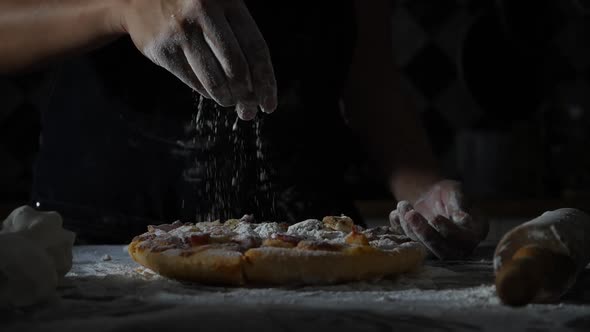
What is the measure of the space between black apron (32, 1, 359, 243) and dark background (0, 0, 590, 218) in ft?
2.62

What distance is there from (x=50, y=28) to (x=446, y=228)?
671 millimetres

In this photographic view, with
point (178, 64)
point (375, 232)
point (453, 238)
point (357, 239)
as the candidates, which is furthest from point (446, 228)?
point (178, 64)

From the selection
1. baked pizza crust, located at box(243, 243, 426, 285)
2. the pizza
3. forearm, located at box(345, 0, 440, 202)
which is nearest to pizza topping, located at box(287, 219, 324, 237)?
the pizza

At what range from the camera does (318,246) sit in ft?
3.28

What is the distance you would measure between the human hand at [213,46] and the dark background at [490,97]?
1323mm

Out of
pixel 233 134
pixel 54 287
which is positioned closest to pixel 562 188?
pixel 233 134

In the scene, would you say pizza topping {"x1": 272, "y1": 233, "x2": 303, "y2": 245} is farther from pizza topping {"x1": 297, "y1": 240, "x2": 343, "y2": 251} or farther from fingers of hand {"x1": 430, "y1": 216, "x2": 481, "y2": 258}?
fingers of hand {"x1": 430, "y1": 216, "x2": 481, "y2": 258}

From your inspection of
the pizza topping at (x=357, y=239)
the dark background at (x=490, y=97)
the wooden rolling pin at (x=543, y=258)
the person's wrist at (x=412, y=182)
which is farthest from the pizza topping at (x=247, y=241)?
the dark background at (x=490, y=97)

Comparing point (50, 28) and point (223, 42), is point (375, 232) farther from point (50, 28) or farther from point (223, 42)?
point (50, 28)

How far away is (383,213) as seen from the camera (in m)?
2.24

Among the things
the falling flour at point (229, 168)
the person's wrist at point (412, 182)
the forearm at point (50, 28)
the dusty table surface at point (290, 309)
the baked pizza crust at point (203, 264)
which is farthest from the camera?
the person's wrist at point (412, 182)

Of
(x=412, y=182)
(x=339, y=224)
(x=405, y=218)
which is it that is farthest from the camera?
(x=412, y=182)

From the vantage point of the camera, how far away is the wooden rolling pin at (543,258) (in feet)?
2.61

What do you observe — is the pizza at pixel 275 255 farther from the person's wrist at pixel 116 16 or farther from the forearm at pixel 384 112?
the forearm at pixel 384 112
